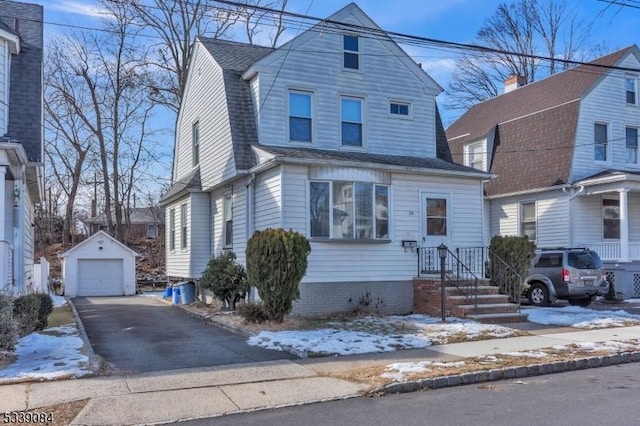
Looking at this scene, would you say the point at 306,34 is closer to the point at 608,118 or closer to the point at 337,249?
the point at 337,249

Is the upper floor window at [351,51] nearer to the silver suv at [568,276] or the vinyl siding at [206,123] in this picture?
the vinyl siding at [206,123]

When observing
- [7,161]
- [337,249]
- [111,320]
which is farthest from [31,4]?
[337,249]

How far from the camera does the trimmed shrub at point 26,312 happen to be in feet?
33.6

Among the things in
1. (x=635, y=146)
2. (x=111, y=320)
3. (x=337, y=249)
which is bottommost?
(x=111, y=320)

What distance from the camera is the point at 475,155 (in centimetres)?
2764

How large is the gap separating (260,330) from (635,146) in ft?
63.3

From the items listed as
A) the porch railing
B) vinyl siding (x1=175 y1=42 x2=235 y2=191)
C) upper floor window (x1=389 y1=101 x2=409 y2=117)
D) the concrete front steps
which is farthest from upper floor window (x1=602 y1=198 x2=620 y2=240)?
vinyl siding (x1=175 y1=42 x2=235 y2=191)

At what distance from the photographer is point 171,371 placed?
8508 mm

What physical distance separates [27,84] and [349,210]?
8.75 metres

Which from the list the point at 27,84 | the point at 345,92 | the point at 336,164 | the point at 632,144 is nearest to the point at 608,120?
the point at 632,144

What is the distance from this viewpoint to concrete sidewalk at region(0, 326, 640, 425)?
6.59 m

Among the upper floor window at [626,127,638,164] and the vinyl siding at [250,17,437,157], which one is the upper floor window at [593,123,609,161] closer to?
the upper floor window at [626,127,638,164]

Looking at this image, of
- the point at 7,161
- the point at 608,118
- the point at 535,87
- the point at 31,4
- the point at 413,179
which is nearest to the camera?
the point at 7,161

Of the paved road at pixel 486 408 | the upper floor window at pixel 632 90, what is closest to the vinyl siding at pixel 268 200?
the paved road at pixel 486 408
